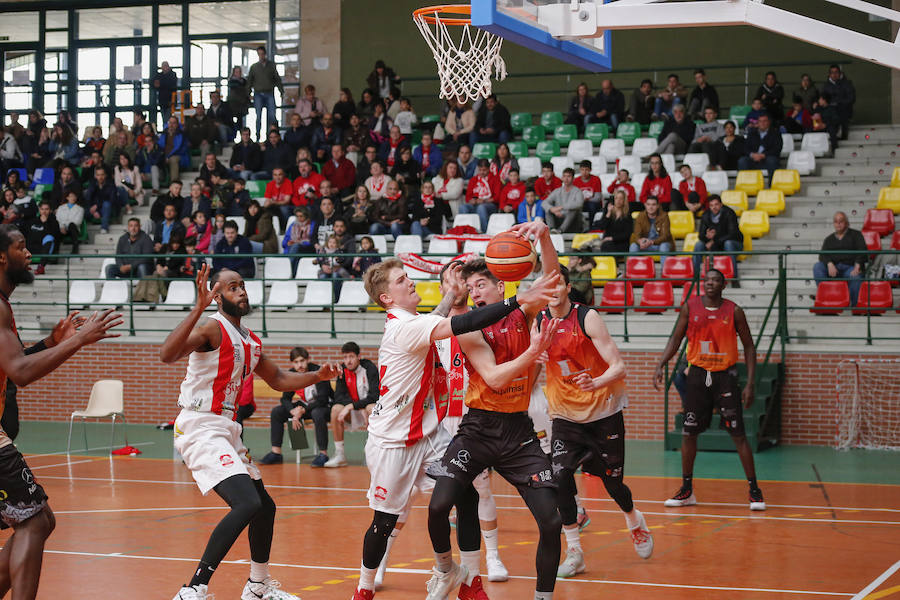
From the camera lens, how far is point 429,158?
65.0ft

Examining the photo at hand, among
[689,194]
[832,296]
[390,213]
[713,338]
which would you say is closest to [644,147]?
[689,194]

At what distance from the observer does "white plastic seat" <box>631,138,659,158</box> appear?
19.0 m

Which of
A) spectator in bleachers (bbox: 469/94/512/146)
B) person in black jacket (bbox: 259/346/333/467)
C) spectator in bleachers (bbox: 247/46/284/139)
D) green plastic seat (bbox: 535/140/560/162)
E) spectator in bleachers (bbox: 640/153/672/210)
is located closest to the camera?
person in black jacket (bbox: 259/346/333/467)

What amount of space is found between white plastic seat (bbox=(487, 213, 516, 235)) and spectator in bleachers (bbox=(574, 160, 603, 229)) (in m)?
1.26

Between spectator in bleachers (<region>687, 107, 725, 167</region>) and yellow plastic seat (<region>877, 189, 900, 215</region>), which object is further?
spectator in bleachers (<region>687, 107, 725, 167</region>)

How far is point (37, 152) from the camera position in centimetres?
2358

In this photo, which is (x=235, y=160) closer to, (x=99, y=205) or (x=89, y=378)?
(x=99, y=205)

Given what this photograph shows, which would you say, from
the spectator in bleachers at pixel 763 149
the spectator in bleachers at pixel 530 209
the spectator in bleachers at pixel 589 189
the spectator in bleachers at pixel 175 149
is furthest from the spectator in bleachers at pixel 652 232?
the spectator in bleachers at pixel 175 149

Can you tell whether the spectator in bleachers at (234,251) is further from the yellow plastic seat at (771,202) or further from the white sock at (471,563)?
the white sock at (471,563)

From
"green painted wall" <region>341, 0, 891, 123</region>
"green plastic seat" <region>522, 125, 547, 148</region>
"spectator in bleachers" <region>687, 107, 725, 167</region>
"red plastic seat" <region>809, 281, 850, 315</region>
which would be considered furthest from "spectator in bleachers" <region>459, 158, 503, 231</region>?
"red plastic seat" <region>809, 281, 850, 315</region>

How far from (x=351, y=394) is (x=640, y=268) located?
17.2 feet

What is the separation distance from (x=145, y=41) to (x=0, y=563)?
23.7 metres

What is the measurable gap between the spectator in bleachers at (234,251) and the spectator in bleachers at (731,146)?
8.31 m

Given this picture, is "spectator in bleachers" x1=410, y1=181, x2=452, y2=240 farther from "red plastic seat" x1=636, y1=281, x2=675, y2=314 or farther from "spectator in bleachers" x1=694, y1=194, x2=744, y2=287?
"spectator in bleachers" x1=694, y1=194, x2=744, y2=287
